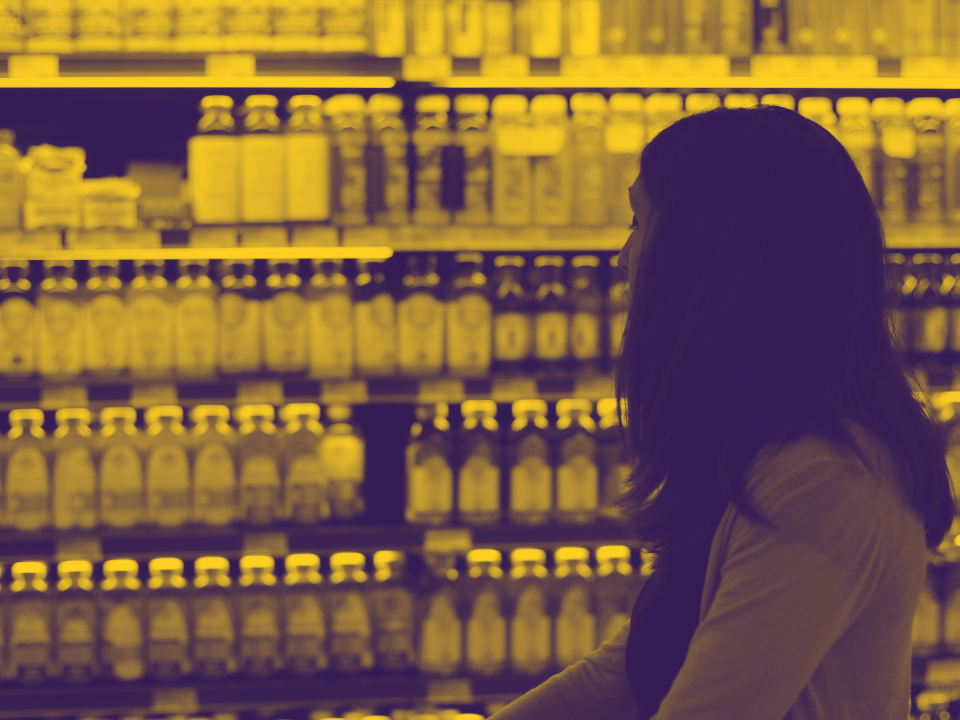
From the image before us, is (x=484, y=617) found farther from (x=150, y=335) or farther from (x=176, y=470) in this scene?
(x=150, y=335)

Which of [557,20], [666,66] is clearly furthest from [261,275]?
[666,66]

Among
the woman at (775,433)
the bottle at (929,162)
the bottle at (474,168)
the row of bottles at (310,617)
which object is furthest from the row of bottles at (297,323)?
the woman at (775,433)

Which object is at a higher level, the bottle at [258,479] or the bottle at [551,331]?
the bottle at [551,331]

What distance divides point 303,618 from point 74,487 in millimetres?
597

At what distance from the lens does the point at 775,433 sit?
0.66 m

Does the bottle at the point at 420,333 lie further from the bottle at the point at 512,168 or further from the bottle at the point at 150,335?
the bottle at the point at 150,335

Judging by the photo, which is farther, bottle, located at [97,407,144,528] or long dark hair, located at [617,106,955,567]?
bottle, located at [97,407,144,528]

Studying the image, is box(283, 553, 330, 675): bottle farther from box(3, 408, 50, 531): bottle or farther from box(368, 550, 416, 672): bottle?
box(3, 408, 50, 531): bottle

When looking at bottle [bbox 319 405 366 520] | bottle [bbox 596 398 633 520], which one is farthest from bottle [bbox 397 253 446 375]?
bottle [bbox 596 398 633 520]

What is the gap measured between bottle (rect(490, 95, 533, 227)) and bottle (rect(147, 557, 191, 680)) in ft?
3.66

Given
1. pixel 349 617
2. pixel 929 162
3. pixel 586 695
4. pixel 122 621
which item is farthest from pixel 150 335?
pixel 929 162

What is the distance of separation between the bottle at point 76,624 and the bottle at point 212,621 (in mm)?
221

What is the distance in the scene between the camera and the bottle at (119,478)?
191 centimetres

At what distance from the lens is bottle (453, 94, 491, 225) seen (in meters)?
1.93
